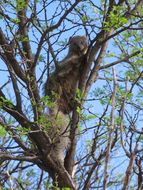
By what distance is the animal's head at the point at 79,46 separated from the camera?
6664 millimetres

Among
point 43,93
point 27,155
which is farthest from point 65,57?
point 27,155

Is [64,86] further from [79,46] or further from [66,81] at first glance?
[79,46]

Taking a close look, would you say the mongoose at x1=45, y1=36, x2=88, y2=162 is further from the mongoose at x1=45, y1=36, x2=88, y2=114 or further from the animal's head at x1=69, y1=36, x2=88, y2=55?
the animal's head at x1=69, y1=36, x2=88, y2=55

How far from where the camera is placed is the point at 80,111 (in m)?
5.04

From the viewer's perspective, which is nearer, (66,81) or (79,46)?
(66,81)

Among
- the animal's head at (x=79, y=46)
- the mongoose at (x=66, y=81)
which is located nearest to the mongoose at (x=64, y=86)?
the mongoose at (x=66, y=81)

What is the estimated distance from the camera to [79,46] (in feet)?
21.9

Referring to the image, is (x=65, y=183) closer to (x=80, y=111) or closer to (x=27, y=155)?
(x=27, y=155)

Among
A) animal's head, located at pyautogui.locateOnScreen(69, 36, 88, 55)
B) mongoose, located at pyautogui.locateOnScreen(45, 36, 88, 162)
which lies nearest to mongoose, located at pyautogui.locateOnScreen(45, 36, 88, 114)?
mongoose, located at pyautogui.locateOnScreen(45, 36, 88, 162)

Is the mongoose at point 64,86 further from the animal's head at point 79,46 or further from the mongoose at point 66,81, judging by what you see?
the animal's head at point 79,46

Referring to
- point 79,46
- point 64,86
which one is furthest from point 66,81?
point 79,46

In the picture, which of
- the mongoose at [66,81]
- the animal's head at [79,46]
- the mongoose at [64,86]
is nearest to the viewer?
the mongoose at [64,86]

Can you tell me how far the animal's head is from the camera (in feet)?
21.9

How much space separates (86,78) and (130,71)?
0.96 m
